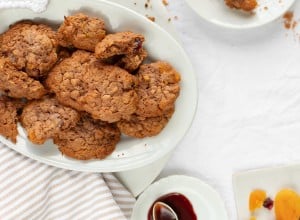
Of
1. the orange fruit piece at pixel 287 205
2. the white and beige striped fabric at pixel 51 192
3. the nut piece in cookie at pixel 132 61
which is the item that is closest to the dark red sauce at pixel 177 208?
the white and beige striped fabric at pixel 51 192

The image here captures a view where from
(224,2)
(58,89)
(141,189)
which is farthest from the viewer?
(141,189)

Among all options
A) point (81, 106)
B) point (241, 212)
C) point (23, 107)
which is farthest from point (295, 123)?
point (23, 107)

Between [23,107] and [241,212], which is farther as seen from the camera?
[241,212]

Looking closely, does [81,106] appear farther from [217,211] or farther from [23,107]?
[217,211]

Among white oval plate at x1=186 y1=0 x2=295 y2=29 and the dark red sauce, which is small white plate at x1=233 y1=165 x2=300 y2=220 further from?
white oval plate at x1=186 y1=0 x2=295 y2=29

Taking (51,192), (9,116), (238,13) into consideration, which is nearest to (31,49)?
(9,116)

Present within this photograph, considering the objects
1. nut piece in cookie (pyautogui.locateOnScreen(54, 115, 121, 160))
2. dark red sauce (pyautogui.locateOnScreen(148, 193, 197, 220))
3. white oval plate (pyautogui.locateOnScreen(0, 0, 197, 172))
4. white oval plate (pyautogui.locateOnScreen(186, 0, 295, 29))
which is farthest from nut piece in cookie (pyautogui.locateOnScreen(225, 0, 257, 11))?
dark red sauce (pyautogui.locateOnScreen(148, 193, 197, 220))

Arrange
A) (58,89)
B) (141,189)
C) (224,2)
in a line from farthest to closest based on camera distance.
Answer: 1. (141,189)
2. (224,2)
3. (58,89)

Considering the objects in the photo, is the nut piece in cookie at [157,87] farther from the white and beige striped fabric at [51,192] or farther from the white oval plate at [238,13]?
the white and beige striped fabric at [51,192]
